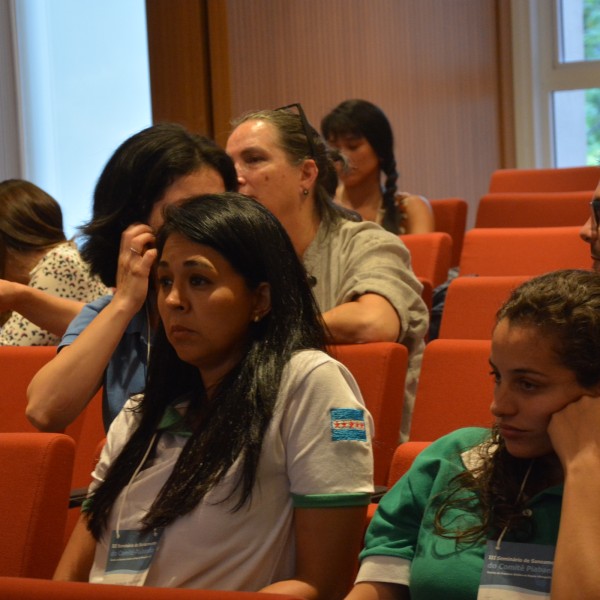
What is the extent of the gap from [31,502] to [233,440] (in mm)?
412

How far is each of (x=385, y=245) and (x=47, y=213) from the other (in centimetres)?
133

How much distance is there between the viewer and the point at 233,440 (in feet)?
5.56

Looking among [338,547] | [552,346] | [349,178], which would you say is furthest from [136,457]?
[349,178]

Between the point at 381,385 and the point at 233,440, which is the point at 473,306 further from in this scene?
the point at 233,440

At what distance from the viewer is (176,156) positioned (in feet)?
7.68

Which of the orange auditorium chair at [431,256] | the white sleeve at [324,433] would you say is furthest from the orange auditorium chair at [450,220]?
the white sleeve at [324,433]

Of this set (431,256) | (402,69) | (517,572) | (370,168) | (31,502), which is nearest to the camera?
(517,572)

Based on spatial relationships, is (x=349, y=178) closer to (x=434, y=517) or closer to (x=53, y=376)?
(x=53, y=376)

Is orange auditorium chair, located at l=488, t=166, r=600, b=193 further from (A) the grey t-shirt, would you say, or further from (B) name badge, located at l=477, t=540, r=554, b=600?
(B) name badge, located at l=477, t=540, r=554, b=600

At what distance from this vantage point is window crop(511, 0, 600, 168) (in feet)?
23.0

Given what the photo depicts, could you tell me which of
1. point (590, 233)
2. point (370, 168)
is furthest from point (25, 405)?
point (370, 168)

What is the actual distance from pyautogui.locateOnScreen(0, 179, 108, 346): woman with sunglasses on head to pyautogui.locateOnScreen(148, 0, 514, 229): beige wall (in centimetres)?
186

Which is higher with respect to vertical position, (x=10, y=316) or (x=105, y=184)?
(x=105, y=184)

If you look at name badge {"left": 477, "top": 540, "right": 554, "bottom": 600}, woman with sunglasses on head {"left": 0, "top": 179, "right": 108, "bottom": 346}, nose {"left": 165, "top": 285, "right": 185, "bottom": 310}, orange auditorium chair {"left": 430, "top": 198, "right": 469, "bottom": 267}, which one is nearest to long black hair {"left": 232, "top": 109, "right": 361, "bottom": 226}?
woman with sunglasses on head {"left": 0, "top": 179, "right": 108, "bottom": 346}
